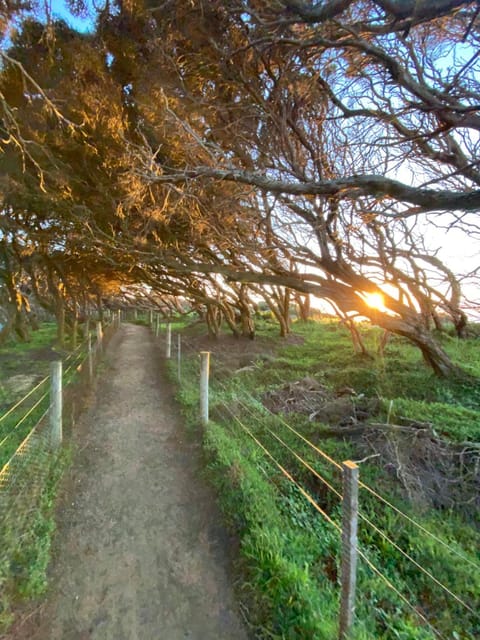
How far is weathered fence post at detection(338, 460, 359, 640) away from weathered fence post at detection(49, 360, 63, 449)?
4.12 m

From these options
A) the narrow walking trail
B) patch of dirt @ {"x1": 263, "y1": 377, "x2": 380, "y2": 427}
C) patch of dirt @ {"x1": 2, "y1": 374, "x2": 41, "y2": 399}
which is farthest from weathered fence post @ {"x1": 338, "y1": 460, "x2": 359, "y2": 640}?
patch of dirt @ {"x1": 2, "y1": 374, "x2": 41, "y2": 399}

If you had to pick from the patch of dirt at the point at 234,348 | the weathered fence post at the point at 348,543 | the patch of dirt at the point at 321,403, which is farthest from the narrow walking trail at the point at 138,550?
the patch of dirt at the point at 234,348

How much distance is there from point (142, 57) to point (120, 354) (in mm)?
9678

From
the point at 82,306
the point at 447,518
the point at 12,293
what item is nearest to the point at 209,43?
the point at 447,518

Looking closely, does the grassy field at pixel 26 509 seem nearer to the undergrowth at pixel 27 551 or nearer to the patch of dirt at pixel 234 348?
the undergrowth at pixel 27 551

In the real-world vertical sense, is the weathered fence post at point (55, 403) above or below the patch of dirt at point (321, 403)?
above

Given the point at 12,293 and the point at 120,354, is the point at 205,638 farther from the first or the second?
the point at 12,293

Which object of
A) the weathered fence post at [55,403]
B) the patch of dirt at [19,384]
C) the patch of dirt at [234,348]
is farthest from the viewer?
the patch of dirt at [234,348]

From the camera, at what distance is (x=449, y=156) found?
516cm

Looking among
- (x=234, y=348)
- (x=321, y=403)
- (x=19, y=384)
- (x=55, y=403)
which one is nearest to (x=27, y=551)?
(x=55, y=403)

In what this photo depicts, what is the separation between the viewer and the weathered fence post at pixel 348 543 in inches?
74.8

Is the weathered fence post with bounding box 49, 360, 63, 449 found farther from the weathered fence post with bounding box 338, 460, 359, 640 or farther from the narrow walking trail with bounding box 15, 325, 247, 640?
the weathered fence post with bounding box 338, 460, 359, 640

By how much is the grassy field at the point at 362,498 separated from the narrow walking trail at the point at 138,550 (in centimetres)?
30

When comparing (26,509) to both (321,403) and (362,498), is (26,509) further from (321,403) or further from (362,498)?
(321,403)
